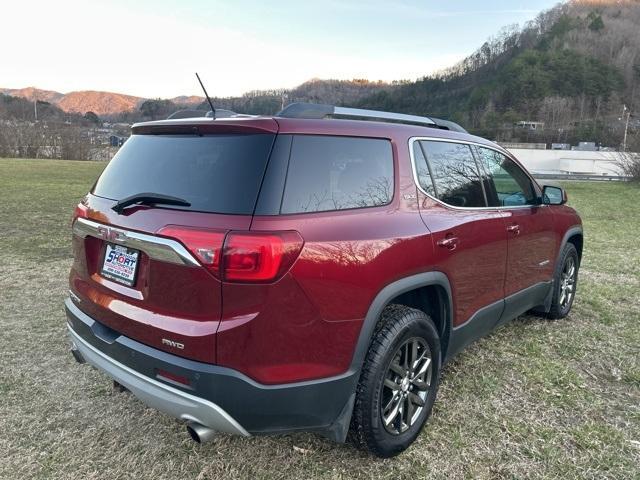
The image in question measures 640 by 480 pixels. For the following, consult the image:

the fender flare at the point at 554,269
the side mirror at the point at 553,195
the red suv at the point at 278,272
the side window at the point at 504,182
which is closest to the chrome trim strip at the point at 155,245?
the red suv at the point at 278,272

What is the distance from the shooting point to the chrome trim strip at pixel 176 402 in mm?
2062

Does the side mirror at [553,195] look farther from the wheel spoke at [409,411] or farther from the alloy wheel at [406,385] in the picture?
the wheel spoke at [409,411]

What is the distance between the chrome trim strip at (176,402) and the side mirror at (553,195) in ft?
10.9

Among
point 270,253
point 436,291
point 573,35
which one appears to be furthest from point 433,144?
point 573,35

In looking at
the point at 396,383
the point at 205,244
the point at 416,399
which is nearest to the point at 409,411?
the point at 416,399

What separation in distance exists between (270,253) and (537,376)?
8.47 feet

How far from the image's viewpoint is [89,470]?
99.0 inches

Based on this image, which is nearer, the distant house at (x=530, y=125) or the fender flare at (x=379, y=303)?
the fender flare at (x=379, y=303)

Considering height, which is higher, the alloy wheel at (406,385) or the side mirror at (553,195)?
the side mirror at (553,195)

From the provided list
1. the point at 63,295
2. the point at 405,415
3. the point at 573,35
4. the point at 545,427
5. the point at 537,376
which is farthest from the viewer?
the point at 573,35

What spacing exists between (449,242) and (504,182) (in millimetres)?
1219

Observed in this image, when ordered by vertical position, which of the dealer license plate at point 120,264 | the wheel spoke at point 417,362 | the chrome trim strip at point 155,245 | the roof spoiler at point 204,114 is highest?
the roof spoiler at point 204,114

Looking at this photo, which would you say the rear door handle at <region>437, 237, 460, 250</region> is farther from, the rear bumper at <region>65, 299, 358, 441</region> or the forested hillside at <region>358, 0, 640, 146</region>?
the forested hillside at <region>358, 0, 640, 146</region>

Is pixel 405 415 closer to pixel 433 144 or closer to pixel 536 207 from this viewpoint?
pixel 433 144
